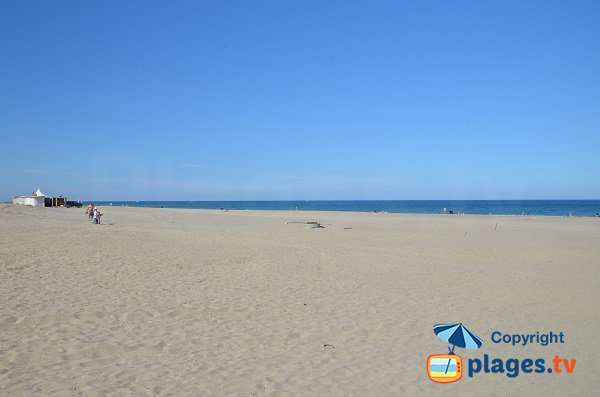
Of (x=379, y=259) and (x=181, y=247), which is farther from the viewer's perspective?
(x=181, y=247)

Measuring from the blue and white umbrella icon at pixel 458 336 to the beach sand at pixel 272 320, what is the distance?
15 centimetres

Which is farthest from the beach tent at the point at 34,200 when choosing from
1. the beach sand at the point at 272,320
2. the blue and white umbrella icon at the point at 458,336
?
the blue and white umbrella icon at the point at 458,336

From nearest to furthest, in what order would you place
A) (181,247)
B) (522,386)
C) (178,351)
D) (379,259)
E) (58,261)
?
1. (522,386)
2. (178,351)
3. (58,261)
4. (379,259)
5. (181,247)

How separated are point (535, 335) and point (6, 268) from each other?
12.1 meters

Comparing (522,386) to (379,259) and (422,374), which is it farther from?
(379,259)

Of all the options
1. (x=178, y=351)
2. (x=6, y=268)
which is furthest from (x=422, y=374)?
(x=6, y=268)

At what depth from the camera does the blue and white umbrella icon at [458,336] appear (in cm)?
614

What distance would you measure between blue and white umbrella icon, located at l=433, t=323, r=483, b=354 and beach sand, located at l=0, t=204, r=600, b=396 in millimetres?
146

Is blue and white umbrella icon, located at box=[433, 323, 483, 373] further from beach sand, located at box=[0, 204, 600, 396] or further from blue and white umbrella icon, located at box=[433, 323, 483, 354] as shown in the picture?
beach sand, located at box=[0, 204, 600, 396]

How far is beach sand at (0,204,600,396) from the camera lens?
4.77m

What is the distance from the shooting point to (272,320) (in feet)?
23.1

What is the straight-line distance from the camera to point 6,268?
1062 cm

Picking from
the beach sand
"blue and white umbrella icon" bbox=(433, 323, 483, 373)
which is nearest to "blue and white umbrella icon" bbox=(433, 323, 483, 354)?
"blue and white umbrella icon" bbox=(433, 323, 483, 373)

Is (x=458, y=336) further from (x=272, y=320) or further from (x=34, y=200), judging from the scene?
(x=34, y=200)
